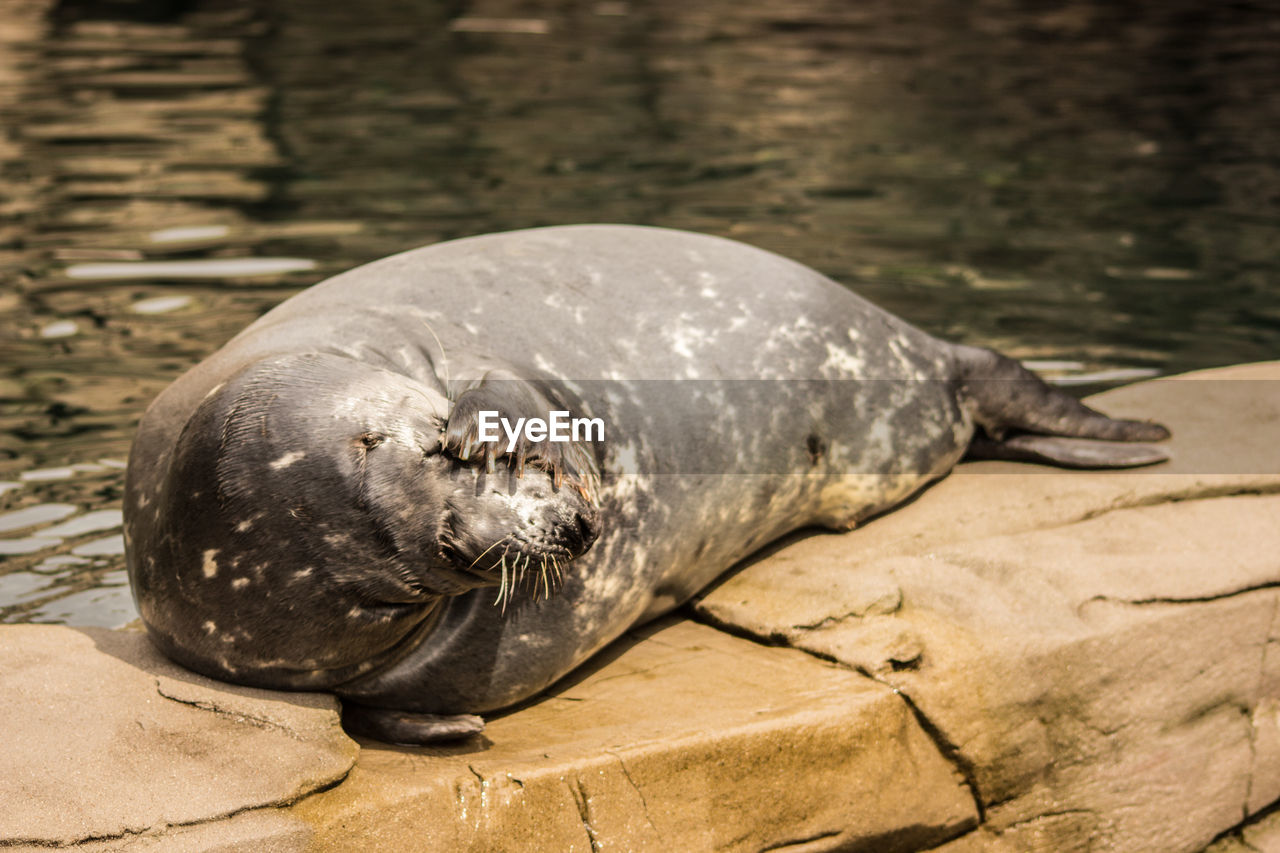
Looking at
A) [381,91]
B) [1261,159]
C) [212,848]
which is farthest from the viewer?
[381,91]

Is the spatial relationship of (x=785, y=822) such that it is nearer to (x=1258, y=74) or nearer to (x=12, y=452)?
(x=12, y=452)

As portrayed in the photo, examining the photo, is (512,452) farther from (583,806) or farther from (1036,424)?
(1036,424)

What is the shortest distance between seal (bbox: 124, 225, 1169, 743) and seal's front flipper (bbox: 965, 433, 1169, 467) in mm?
16

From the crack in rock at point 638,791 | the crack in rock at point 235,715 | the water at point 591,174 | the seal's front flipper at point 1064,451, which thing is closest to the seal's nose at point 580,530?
the crack in rock at point 638,791

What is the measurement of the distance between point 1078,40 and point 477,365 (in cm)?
1605

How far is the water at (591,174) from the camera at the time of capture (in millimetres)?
6081

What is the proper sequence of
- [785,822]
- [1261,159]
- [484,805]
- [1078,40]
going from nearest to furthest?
[484,805] → [785,822] → [1261,159] → [1078,40]

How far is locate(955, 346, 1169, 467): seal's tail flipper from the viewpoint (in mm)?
4336

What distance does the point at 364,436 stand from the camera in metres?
2.65

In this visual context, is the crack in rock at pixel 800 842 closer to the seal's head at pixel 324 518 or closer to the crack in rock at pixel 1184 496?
the seal's head at pixel 324 518

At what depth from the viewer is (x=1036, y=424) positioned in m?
4.45

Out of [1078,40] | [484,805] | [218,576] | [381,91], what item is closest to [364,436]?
[218,576]

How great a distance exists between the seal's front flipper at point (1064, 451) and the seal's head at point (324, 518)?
208cm

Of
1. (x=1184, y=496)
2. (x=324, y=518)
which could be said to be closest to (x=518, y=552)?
(x=324, y=518)
